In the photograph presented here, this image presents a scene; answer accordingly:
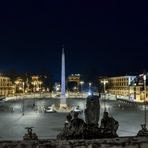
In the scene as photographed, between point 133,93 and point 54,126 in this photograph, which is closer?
point 54,126

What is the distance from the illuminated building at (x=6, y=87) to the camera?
160025 mm

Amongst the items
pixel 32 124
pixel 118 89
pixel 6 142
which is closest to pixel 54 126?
pixel 32 124

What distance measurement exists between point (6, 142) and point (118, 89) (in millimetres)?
153208

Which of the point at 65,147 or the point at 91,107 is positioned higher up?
the point at 91,107

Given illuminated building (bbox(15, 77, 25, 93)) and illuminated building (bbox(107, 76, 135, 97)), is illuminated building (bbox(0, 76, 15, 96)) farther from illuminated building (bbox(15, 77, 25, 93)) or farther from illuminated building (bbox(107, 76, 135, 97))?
illuminated building (bbox(107, 76, 135, 97))

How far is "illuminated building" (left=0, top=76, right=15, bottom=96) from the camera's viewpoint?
160025mm

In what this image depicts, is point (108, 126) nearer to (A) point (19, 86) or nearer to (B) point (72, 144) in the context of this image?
(B) point (72, 144)

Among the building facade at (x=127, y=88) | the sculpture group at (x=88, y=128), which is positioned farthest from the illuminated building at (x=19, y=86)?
the sculpture group at (x=88, y=128)

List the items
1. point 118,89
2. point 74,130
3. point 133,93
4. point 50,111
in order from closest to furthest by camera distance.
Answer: point 74,130
point 50,111
point 133,93
point 118,89

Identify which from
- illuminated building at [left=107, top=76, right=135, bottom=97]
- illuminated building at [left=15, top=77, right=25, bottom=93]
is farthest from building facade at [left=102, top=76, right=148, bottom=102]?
illuminated building at [left=15, top=77, right=25, bottom=93]

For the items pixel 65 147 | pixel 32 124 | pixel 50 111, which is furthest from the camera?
pixel 50 111

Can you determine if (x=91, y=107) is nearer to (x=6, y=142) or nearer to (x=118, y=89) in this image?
(x=6, y=142)

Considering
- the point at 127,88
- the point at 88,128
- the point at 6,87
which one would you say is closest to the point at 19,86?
the point at 6,87

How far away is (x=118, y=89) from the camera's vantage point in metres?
172
